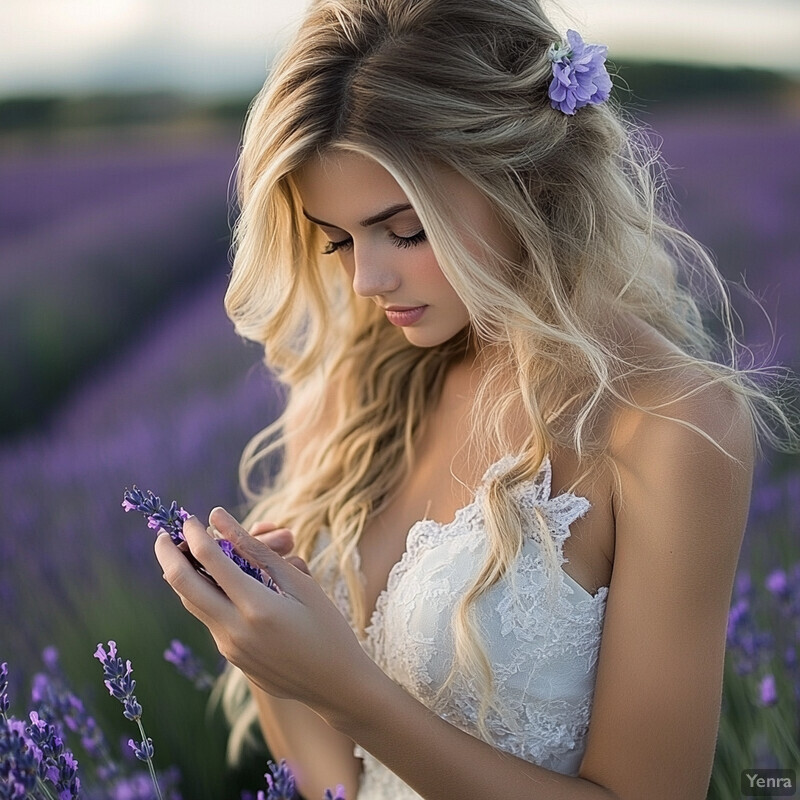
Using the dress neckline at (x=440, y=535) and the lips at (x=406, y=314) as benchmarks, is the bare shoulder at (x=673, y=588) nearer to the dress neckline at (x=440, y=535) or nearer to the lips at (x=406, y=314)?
the dress neckline at (x=440, y=535)

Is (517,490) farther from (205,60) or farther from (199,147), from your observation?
(199,147)

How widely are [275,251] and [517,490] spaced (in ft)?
1.79

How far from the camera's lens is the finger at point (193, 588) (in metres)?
1.17

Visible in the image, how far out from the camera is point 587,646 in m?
1.51

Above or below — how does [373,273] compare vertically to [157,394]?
above

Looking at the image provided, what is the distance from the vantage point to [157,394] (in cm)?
354

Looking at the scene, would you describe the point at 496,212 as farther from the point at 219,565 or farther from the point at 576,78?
the point at 219,565

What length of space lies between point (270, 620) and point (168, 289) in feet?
11.2

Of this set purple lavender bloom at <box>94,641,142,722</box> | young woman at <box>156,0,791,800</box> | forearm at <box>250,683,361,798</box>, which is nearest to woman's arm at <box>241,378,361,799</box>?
forearm at <box>250,683,361,798</box>

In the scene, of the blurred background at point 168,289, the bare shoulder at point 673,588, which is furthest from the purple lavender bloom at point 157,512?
the blurred background at point 168,289

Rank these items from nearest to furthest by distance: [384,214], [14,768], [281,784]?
[14,768] → [281,784] → [384,214]

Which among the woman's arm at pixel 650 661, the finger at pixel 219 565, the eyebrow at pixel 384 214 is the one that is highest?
the eyebrow at pixel 384 214

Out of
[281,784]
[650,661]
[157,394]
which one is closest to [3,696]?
[281,784]

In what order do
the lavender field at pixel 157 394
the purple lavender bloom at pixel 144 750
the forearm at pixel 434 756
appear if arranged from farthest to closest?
the lavender field at pixel 157 394
the forearm at pixel 434 756
the purple lavender bloom at pixel 144 750
